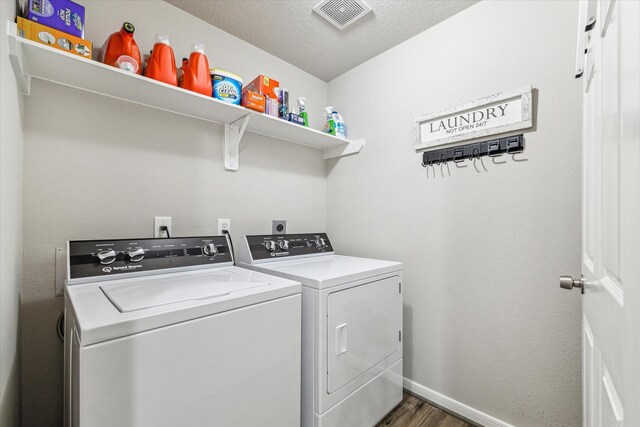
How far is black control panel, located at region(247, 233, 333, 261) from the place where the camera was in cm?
170

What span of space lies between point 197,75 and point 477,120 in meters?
1.60

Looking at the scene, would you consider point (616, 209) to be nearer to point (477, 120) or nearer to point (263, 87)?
point (477, 120)

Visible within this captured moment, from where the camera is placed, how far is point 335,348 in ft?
4.30

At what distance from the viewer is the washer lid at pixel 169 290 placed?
36.4 inches

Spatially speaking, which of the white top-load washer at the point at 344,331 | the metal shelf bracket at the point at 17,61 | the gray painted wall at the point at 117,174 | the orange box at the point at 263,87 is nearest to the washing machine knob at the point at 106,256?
the gray painted wall at the point at 117,174

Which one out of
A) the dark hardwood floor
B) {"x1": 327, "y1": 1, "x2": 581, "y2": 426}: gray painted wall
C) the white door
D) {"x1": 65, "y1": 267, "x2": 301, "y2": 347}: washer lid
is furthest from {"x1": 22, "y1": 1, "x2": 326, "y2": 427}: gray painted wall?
the white door

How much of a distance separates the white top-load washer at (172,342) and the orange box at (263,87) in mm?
1056

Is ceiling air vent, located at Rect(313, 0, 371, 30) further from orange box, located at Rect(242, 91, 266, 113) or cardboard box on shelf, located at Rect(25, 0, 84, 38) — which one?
cardboard box on shelf, located at Rect(25, 0, 84, 38)

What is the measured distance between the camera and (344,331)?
136 cm

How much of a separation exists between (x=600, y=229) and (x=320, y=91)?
226 centimetres

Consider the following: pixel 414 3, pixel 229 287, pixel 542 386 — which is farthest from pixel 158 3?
Result: pixel 542 386

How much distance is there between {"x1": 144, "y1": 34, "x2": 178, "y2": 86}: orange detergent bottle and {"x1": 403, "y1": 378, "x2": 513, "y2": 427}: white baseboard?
7.71 ft

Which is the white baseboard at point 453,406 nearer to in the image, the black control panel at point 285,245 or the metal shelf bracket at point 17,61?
the black control panel at point 285,245

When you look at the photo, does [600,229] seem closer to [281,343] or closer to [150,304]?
[281,343]
